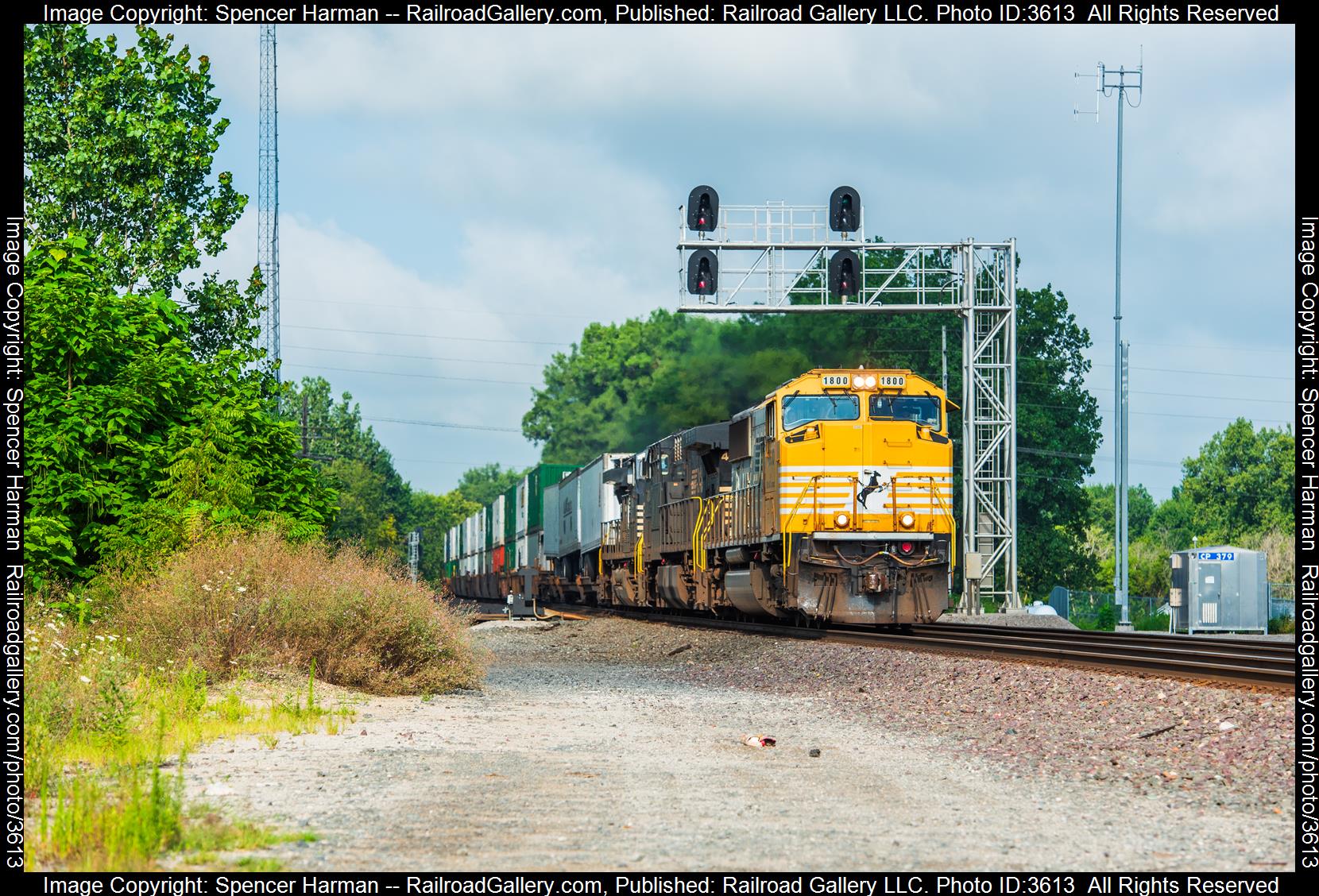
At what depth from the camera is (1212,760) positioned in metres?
9.56

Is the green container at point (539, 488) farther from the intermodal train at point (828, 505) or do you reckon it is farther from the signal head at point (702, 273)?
the intermodal train at point (828, 505)

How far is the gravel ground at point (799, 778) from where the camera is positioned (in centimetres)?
632

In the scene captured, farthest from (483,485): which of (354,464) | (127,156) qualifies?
(127,156)

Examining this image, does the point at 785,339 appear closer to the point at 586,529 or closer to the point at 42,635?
the point at 586,529

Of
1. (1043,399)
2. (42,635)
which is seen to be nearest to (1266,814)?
(42,635)

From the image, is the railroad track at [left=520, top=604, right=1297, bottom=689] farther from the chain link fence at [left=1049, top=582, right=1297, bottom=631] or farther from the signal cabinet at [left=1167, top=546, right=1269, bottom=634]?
the chain link fence at [left=1049, top=582, right=1297, bottom=631]

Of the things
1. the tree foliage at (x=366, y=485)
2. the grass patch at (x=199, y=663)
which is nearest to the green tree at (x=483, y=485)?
the tree foliage at (x=366, y=485)

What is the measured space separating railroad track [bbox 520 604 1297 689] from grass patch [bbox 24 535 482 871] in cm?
665

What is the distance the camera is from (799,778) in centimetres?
870

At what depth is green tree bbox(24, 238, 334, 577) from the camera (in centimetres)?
1761

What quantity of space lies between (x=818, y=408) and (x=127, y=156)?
60.4 ft

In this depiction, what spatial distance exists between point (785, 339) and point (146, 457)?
104ft

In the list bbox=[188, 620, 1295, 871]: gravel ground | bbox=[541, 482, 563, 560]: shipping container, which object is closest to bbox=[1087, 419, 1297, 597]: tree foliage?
bbox=[541, 482, 563, 560]: shipping container

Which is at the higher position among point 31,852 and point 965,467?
point 965,467
